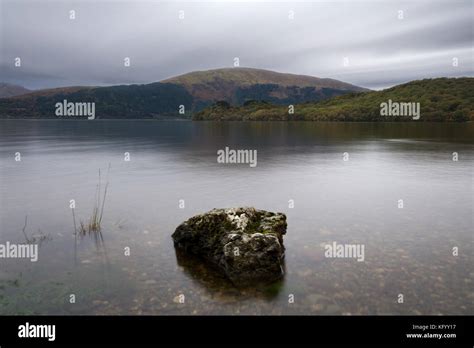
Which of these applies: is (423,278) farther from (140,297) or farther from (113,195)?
(113,195)

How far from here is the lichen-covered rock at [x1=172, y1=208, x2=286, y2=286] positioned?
1417 cm

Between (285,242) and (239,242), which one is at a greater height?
(239,242)

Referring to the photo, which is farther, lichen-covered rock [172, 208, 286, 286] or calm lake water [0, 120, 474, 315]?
lichen-covered rock [172, 208, 286, 286]

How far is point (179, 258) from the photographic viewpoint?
16.2 metres

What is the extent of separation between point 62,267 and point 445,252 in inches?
671

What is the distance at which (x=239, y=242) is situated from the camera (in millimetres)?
14828

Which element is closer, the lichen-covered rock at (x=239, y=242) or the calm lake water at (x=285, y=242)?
the calm lake water at (x=285, y=242)

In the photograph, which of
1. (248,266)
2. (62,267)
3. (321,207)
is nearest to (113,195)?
(62,267)

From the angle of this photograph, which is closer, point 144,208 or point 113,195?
point 144,208

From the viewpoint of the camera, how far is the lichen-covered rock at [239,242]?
46.5ft

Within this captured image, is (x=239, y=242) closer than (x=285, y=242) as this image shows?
Yes
